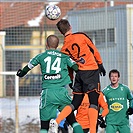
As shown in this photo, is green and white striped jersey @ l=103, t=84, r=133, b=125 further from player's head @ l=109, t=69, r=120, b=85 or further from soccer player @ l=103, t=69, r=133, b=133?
player's head @ l=109, t=69, r=120, b=85

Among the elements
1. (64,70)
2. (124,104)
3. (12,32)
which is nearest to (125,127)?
(124,104)

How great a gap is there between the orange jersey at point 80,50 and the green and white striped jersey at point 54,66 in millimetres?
395

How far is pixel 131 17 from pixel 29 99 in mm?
2991

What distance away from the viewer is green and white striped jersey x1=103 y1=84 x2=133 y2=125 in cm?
1088

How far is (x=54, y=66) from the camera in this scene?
888cm

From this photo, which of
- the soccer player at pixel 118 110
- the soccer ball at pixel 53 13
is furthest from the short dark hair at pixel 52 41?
the soccer player at pixel 118 110

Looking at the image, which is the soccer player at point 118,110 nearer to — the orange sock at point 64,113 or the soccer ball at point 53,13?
the soccer ball at point 53,13

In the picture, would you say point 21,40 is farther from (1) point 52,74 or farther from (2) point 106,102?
(1) point 52,74

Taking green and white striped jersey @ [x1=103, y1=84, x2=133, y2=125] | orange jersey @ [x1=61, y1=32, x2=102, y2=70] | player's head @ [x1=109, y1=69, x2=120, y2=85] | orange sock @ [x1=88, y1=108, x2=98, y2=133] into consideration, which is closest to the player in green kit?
orange jersey @ [x1=61, y1=32, x2=102, y2=70]

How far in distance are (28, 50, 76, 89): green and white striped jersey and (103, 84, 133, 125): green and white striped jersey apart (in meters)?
2.18

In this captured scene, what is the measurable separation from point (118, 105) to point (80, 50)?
1.98 m

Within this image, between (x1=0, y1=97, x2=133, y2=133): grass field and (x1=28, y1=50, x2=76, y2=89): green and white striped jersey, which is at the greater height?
(x1=28, y1=50, x2=76, y2=89): green and white striped jersey

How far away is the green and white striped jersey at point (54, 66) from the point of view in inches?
350

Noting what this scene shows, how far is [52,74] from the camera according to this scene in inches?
350
